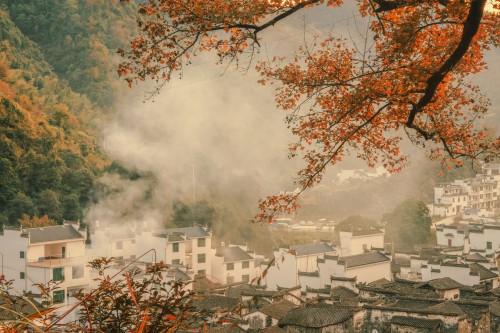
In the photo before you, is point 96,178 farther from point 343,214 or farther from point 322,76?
point 322,76

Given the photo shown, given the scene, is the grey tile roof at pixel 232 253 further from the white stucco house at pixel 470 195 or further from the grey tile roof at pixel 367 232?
the white stucco house at pixel 470 195

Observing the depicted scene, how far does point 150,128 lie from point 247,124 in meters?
10.8

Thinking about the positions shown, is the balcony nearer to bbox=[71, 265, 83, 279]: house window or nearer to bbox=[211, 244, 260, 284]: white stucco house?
bbox=[71, 265, 83, 279]: house window

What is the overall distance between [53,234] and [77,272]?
4.87ft

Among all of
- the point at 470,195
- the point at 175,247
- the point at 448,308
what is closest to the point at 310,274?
the point at 175,247

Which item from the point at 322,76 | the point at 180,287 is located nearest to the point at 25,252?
the point at 322,76

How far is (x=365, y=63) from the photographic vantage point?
3994mm

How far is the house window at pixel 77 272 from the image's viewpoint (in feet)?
60.9

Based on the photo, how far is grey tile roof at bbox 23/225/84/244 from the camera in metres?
19.0

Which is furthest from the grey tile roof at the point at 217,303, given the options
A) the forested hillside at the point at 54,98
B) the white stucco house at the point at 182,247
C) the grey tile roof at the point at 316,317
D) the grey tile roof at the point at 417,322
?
the forested hillside at the point at 54,98

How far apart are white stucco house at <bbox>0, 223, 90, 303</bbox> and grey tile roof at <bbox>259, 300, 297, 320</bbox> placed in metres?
5.62

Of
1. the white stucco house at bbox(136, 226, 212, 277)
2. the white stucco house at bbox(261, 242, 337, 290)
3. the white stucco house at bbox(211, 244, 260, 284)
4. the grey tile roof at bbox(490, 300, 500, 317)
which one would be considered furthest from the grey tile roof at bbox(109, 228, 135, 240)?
the grey tile roof at bbox(490, 300, 500, 317)

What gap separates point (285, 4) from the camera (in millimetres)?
3779

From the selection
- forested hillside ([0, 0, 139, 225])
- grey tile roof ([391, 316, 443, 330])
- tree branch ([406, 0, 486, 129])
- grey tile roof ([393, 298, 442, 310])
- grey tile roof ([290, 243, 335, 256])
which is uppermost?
forested hillside ([0, 0, 139, 225])
